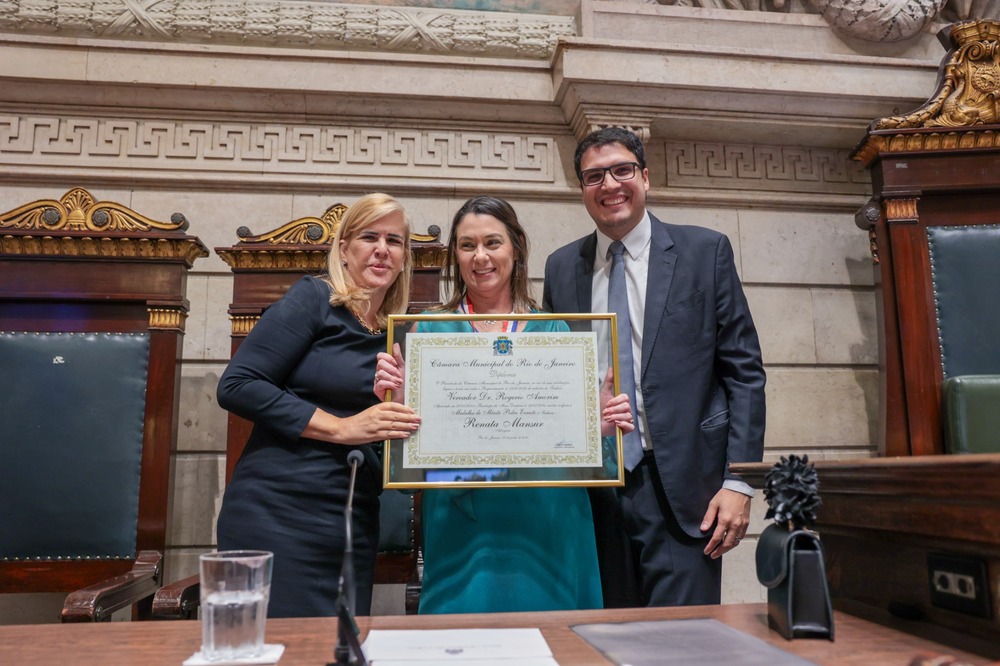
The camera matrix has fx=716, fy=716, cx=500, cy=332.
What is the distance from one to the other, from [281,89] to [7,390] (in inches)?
61.5

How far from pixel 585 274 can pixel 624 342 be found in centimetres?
27

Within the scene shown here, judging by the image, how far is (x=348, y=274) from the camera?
195 centimetres

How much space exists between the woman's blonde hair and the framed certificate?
0.38 meters

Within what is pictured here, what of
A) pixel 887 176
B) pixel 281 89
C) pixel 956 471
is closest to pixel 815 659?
pixel 956 471

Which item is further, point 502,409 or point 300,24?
point 300,24

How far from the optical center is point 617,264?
78.7 inches

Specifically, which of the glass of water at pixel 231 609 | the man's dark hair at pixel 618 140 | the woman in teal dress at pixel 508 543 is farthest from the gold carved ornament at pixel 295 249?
the glass of water at pixel 231 609

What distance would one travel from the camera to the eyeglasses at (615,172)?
6.36ft

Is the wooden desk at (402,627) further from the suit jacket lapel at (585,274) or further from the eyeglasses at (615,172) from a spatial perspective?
the eyeglasses at (615,172)

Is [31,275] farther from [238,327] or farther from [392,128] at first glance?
[392,128]

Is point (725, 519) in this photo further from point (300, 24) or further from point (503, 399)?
point (300, 24)

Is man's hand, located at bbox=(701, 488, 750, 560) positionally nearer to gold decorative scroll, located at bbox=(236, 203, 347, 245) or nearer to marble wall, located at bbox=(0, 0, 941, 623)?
marble wall, located at bbox=(0, 0, 941, 623)

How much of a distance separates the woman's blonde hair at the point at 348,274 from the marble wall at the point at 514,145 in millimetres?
1158

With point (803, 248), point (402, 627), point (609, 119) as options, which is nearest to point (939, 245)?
point (803, 248)
